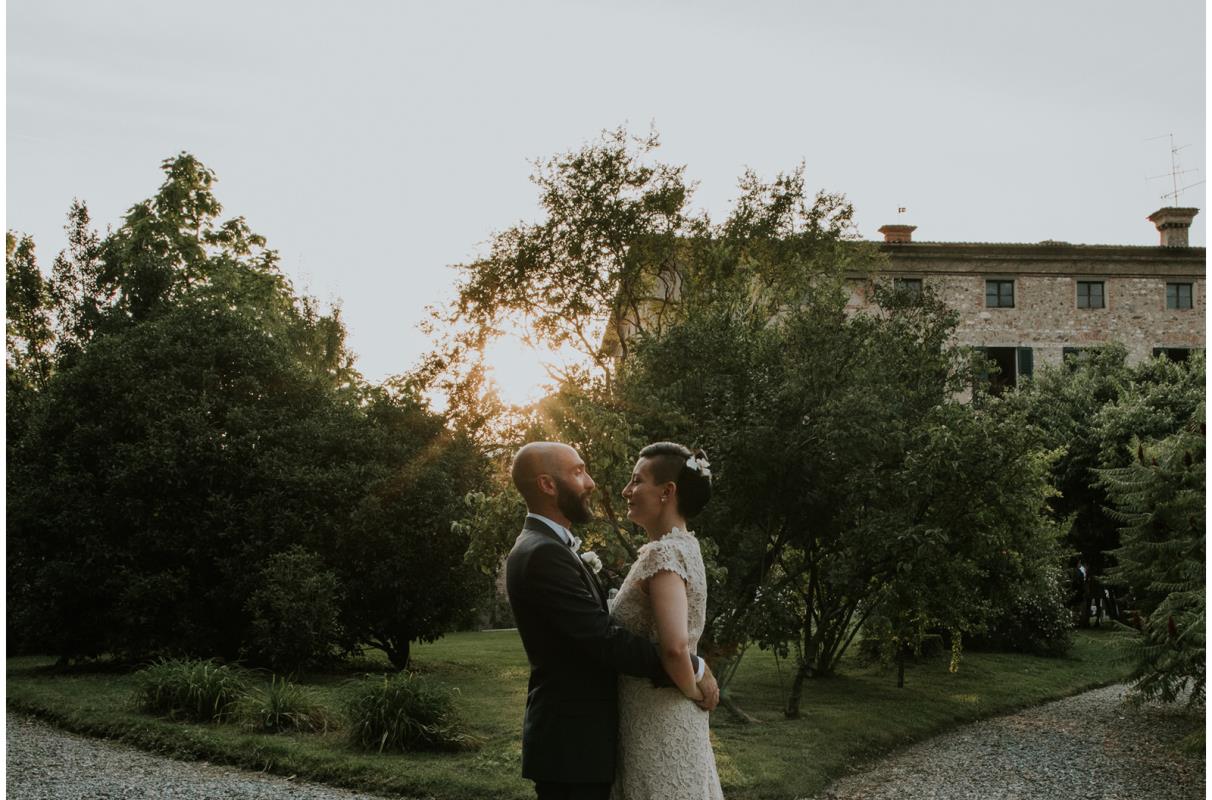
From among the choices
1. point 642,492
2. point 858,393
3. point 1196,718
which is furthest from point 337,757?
point 1196,718

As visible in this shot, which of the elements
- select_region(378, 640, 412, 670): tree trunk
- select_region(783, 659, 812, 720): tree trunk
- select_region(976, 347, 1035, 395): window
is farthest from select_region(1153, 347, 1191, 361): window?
select_region(783, 659, 812, 720): tree trunk

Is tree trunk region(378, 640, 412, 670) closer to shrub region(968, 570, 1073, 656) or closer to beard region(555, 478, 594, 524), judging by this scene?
shrub region(968, 570, 1073, 656)

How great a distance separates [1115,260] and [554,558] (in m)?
43.0

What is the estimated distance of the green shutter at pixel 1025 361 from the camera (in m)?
40.8

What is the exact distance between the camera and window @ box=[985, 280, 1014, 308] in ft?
Result: 136

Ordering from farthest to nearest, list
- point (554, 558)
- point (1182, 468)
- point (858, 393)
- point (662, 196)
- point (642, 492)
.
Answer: point (662, 196) < point (858, 393) < point (1182, 468) < point (642, 492) < point (554, 558)

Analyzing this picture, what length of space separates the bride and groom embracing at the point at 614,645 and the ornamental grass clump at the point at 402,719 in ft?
24.4

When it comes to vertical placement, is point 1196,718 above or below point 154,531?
below

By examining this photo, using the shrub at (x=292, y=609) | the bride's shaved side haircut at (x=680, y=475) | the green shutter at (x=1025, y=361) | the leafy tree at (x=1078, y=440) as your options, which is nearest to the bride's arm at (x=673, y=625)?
the bride's shaved side haircut at (x=680, y=475)

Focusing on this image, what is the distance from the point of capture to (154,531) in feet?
57.2

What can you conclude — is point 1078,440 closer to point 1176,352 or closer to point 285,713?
point 1176,352

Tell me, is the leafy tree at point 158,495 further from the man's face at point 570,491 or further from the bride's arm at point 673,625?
the bride's arm at point 673,625

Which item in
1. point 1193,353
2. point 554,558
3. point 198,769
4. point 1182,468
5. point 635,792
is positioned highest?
point 1193,353

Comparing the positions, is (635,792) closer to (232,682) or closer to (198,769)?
(198,769)
